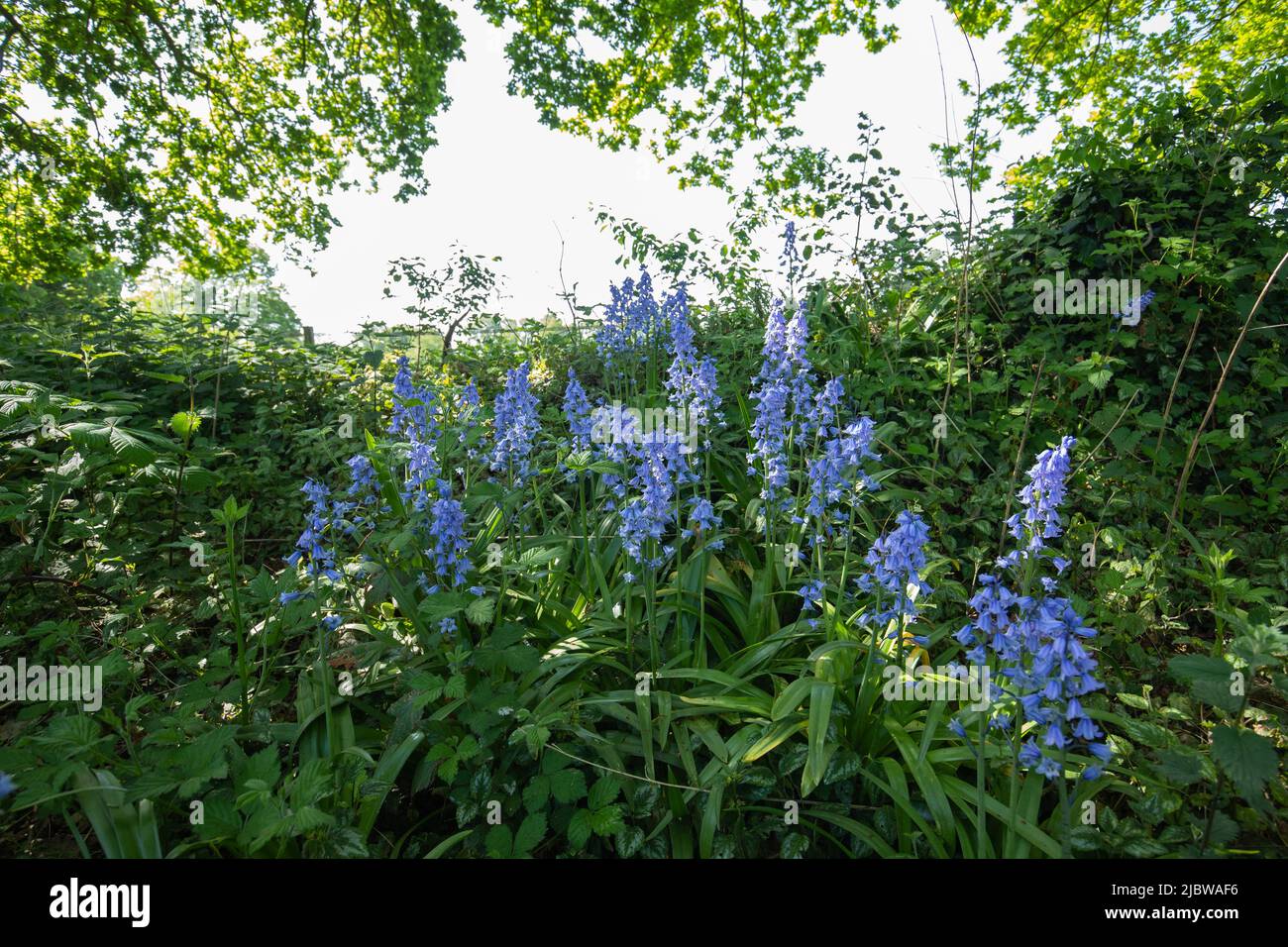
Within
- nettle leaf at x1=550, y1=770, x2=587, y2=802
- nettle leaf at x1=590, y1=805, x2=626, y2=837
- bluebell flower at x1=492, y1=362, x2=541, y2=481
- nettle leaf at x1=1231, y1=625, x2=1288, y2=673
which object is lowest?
nettle leaf at x1=590, y1=805, x2=626, y2=837

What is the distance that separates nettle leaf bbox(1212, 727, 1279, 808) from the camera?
5.54ft

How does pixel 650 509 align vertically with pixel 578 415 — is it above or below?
below

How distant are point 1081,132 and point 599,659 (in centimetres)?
610

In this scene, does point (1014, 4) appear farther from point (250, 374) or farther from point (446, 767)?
point (446, 767)

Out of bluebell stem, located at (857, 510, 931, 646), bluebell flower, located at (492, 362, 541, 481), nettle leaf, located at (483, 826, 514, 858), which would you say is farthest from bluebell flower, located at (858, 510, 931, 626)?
bluebell flower, located at (492, 362, 541, 481)

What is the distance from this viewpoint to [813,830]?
228 cm

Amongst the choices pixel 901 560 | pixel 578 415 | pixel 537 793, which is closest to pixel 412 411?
pixel 578 415

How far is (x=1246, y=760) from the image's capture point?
1724 millimetres

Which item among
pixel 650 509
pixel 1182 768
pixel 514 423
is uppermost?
pixel 514 423

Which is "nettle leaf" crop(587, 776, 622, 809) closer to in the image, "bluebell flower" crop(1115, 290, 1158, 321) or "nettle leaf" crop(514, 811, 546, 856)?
"nettle leaf" crop(514, 811, 546, 856)

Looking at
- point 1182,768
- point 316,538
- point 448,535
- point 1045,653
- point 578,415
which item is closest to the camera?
point 1045,653

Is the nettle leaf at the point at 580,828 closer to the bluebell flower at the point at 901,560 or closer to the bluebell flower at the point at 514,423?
the bluebell flower at the point at 901,560

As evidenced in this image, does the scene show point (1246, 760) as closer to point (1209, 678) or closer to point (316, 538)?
point (1209, 678)

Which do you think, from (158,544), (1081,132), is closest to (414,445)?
(158,544)
